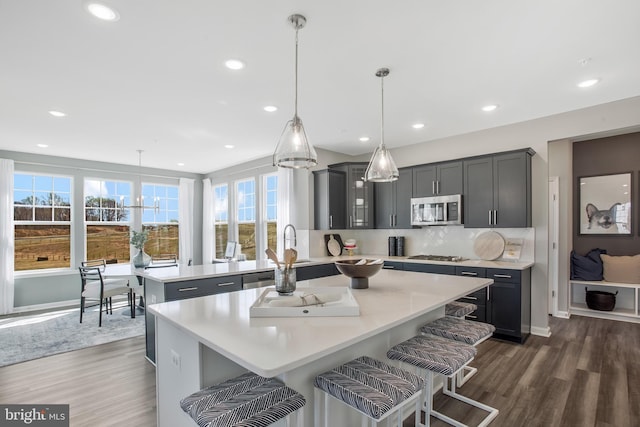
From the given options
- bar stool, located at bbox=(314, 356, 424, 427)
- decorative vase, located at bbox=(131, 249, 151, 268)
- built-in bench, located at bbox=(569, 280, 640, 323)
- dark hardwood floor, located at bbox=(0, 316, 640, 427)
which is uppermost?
decorative vase, located at bbox=(131, 249, 151, 268)

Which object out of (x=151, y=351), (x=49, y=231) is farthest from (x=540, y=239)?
(x=49, y=231)

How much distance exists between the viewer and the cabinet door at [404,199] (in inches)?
197

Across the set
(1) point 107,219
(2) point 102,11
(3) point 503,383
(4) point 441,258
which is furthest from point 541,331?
(1) point 107,219

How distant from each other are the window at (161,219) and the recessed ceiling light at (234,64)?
5321 mm

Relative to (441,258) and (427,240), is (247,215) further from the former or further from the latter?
(441,258)

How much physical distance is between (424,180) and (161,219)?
568 cm

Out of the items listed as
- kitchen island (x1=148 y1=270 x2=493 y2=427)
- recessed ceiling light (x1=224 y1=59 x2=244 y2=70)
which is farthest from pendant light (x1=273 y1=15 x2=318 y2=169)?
kitchen island (x1=148 y1=270 x2=493 y2=427)

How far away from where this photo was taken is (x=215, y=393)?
139 cm

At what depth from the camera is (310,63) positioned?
2623 millimetres

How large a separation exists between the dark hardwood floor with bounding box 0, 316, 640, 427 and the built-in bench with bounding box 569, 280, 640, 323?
80cm

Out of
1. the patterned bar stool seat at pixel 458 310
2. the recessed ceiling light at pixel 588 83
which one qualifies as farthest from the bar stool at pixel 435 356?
the recessed ceiling light at pixel 588 83

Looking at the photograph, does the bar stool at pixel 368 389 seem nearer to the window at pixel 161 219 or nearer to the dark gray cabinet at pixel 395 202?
the dark gray cabinet at pixel 395 202

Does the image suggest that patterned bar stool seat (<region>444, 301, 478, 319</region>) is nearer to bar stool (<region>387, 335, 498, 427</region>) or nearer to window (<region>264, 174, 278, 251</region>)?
bar stool (<region>387, 335, 498, 427</region>)

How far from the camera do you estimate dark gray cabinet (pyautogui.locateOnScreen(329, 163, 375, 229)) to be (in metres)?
5.34
